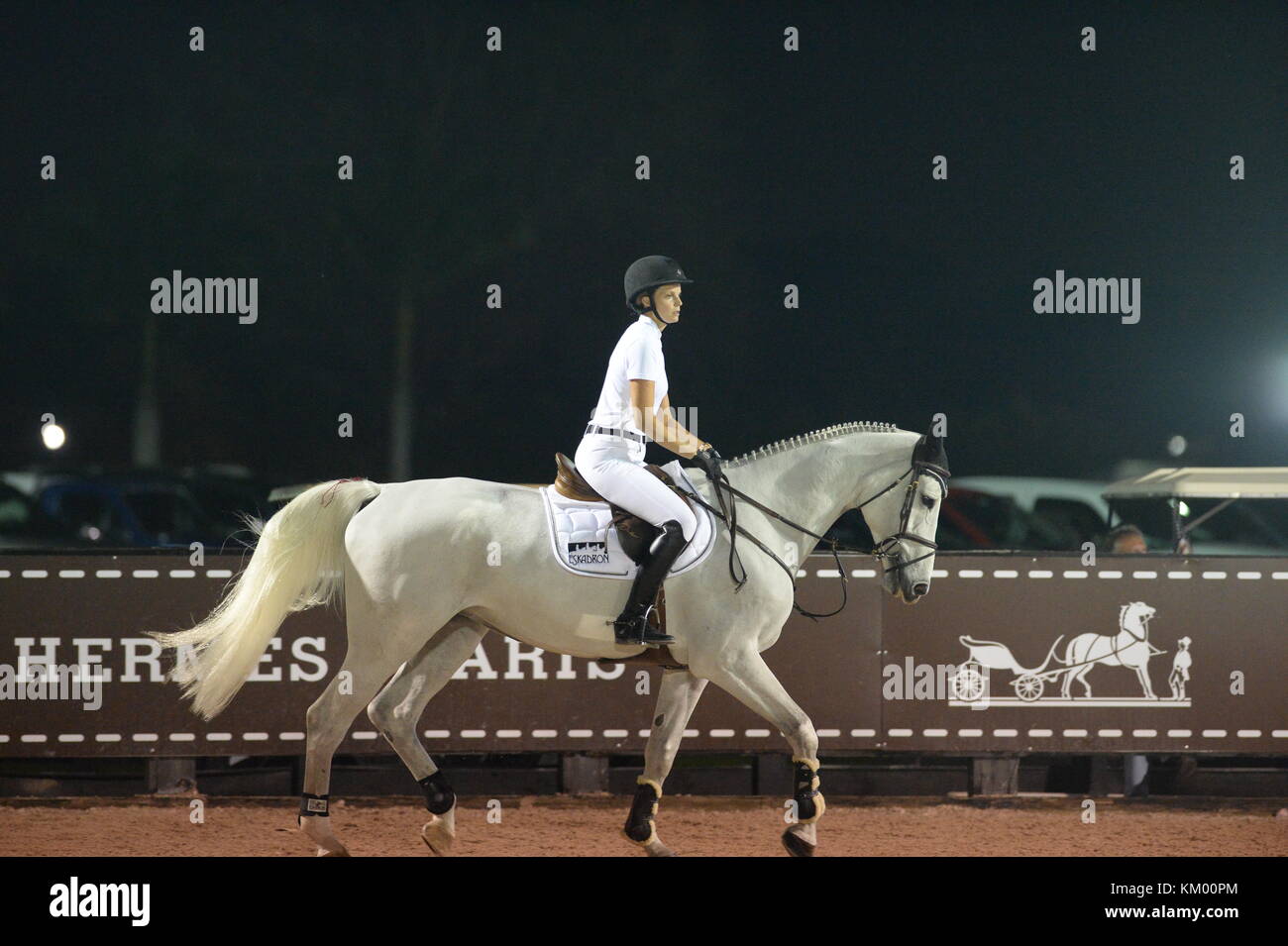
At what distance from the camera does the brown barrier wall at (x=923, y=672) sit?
6.31 m

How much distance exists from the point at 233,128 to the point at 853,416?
584 cm

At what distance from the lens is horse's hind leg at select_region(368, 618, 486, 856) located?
4828mm

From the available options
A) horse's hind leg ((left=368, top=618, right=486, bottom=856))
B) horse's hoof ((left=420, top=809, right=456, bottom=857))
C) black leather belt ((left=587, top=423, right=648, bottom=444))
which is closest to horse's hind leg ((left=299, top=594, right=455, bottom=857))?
horse's hind leg ((left=368, top=618, right=486, bottom=856))

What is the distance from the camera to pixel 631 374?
4715 mm

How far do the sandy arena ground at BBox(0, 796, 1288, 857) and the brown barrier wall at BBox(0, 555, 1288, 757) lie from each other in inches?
12.6

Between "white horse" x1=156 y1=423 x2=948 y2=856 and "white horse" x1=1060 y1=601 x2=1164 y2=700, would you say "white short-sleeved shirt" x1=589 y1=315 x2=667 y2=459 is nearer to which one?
"white horse" x1=156 y1=423 x2=948 y2=856

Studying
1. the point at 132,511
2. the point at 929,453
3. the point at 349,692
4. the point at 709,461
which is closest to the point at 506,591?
the point at 349,692

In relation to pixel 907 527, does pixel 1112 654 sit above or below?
below

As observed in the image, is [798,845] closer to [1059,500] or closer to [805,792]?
[805,792]

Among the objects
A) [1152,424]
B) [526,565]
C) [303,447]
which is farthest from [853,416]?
[526,565]

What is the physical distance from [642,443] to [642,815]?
1.39m

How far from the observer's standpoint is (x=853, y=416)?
38.9 ft
